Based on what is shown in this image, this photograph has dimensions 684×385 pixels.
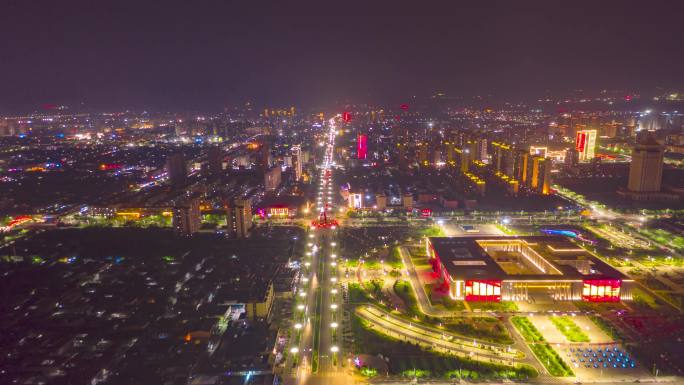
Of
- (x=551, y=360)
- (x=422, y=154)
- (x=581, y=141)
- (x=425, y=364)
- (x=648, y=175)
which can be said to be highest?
(x=581, y=141)

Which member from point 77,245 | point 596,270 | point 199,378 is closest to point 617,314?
point 596,270

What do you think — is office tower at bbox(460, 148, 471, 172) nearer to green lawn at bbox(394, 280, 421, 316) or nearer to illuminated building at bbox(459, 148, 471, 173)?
illuminated building at bbox(459, 148, 471, 173)

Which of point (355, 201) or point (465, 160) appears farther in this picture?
point (465, 160)

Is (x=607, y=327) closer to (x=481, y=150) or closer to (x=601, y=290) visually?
(x=601, y=290)

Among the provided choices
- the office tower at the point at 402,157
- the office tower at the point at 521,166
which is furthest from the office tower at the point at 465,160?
the office tower at the point at 402,157

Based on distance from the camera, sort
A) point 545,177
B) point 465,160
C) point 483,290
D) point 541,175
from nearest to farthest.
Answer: point 483,290 → point 545,177 → point 541,175 → point 465,160

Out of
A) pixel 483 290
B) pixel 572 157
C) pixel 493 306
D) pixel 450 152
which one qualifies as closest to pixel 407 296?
pixel 483 290

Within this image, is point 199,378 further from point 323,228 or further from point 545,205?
point 545,205
